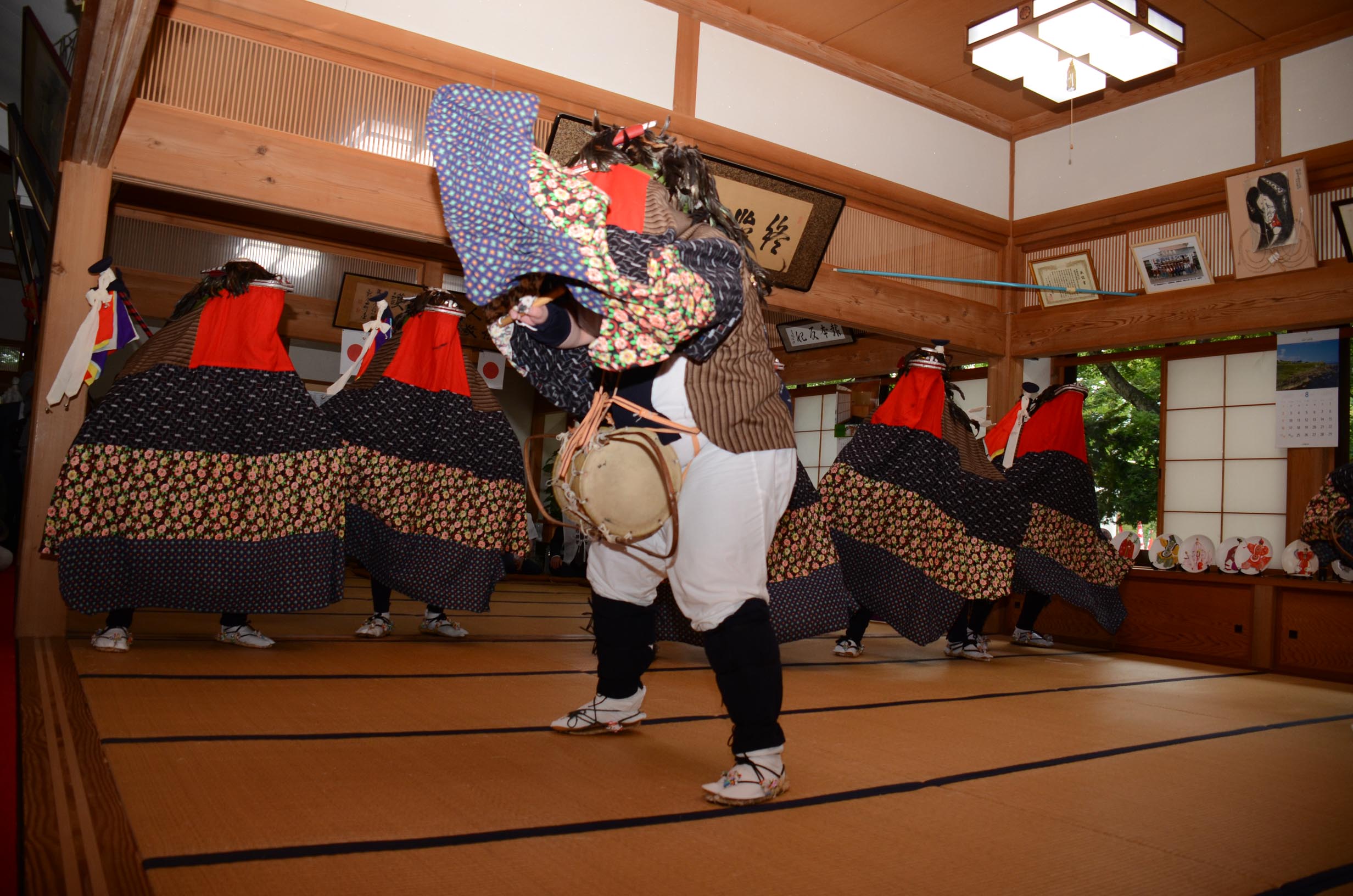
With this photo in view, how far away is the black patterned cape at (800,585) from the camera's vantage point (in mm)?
3102

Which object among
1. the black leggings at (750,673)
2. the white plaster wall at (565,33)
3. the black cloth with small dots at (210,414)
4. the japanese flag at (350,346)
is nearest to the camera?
the black leggings at (750,673)

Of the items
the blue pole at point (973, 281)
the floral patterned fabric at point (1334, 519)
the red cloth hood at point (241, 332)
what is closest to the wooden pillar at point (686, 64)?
the blue pole at point (973, 281)

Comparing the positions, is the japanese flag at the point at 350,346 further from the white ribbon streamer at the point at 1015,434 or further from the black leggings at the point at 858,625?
the white ribbon streamer at the point at 1015,434

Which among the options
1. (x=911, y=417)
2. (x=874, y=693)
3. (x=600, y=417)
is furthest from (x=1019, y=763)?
(x=911, y=417)

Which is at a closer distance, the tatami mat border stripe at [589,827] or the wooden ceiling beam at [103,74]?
the tatami mat border stripe at [589,827]

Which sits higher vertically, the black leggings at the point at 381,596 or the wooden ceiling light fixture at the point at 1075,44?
the wooden ceiling light fixture at the point at 1075,44

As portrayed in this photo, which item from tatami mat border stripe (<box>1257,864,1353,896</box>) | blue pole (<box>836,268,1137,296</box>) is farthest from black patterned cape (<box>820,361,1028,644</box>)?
tatami mat border stripe (<box>1257,864,1353,896</box>)

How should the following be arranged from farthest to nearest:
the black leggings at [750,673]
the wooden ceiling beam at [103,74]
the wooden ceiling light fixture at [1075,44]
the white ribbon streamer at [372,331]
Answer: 1. the wooden ceiling light fixture at [1075,44]
2. the white ribbon streamer at [372,331]
3. the wooden ceiling beam at [103,74]
4. the black leggings at [750,673]

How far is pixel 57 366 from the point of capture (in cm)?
310

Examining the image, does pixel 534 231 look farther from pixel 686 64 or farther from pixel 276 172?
pixel 686 64

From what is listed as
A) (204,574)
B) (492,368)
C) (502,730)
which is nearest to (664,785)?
(502,730)

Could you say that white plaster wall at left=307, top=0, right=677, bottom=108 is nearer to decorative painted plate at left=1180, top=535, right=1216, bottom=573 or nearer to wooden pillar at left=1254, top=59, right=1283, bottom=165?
wooden pillar at left=1254, top=59, right=1283, bottom=165

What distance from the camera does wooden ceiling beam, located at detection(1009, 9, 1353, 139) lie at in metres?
4.49

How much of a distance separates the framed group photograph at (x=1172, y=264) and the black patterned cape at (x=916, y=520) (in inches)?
72.7
